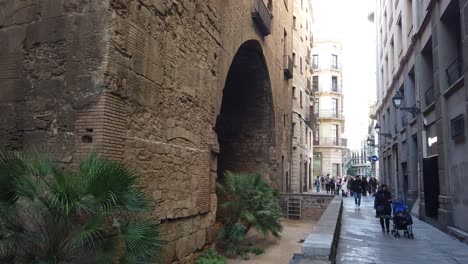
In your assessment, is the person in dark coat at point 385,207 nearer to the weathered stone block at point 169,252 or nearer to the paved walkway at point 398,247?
the paved walkway at point 398,247

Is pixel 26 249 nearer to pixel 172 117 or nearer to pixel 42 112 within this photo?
pixel 42 112

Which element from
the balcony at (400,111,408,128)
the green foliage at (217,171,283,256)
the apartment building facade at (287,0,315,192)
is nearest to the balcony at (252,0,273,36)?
the green foliage at (217,171,283,256)

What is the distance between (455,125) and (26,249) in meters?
10.8

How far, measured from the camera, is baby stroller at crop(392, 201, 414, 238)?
11477 mm

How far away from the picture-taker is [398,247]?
32.8 ft

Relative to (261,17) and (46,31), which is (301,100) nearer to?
(261,17)

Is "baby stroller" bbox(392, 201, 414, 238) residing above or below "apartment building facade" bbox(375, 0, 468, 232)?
below

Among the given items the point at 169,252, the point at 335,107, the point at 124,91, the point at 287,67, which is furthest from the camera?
the point at 335,107

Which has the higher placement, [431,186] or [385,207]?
[431,186]

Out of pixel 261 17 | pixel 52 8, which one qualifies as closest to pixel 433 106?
pixel 261 17

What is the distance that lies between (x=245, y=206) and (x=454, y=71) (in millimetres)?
6995

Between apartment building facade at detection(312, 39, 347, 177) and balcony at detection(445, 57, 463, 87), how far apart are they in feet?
144

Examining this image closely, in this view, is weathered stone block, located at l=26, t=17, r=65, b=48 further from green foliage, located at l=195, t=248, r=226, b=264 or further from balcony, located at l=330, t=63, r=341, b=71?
balcony, located at l=330, t=63, r=341, b=71

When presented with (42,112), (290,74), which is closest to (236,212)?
(42,112)
